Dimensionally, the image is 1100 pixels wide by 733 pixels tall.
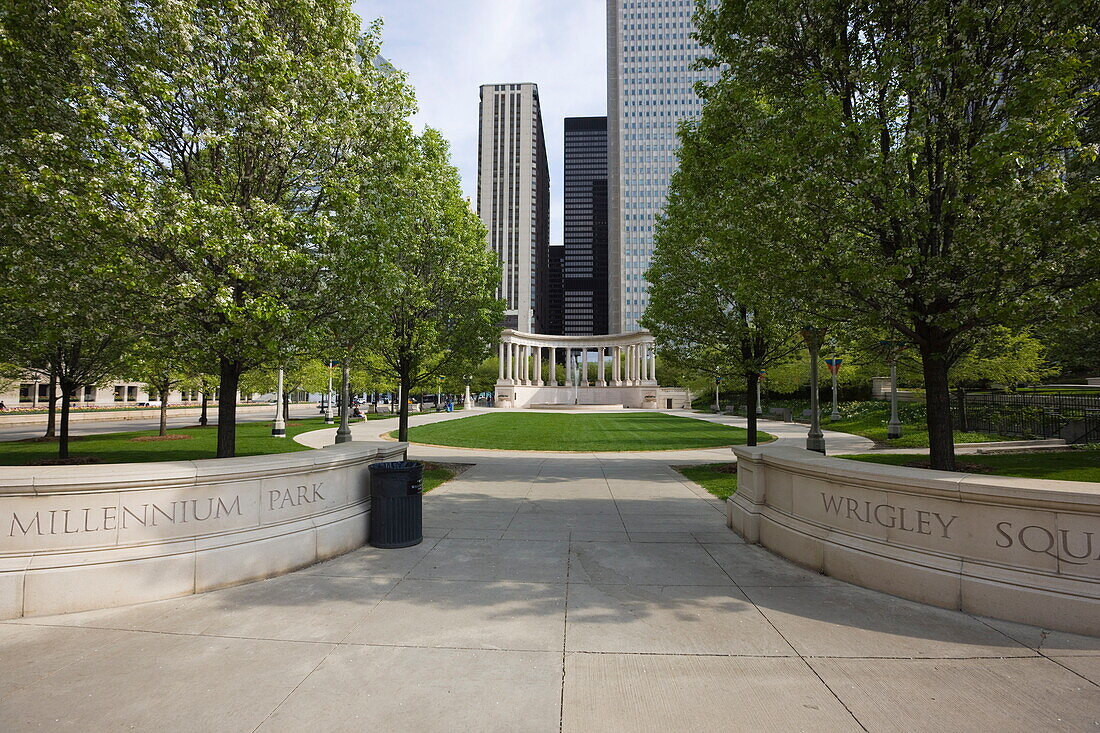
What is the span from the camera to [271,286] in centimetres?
847

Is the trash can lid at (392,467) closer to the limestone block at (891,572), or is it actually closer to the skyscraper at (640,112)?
the limestone block at (891,572)

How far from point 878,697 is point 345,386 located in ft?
56.6

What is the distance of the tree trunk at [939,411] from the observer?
8219mm

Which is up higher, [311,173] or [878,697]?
[311,173]

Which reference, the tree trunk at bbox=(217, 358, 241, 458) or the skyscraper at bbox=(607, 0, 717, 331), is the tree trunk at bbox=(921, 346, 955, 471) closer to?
the tree trunk at bbox=(217, 358, 241, 458)

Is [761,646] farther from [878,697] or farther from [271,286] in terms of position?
[271,286]

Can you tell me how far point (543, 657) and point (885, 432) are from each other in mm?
27270

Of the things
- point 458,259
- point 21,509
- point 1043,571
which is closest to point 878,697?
point 1043,571

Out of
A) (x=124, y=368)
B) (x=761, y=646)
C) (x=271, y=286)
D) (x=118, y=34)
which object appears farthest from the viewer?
(x=124, y=368)

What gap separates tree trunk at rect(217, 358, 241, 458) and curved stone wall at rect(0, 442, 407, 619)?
320 cm

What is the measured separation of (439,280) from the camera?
14320 mm

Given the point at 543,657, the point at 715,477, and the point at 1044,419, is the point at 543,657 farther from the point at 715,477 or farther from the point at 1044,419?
the point at 1044,419

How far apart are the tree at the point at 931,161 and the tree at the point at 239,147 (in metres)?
7.52

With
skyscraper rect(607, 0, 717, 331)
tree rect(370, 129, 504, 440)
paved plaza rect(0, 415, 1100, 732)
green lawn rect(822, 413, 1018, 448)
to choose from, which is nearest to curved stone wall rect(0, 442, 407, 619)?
paved plaza rect(0, 415, 1100, 732)
